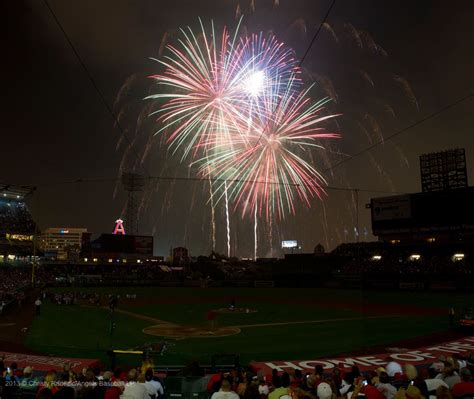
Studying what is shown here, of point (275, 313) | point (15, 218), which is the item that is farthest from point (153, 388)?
point (15, 218)

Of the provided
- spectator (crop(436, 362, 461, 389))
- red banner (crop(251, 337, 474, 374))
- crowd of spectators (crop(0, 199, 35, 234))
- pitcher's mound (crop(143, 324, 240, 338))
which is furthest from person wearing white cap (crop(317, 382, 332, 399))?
crowd of spectators (crop(0, 199, 35, 234))

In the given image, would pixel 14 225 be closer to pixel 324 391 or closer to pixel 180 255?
pixel 180 255

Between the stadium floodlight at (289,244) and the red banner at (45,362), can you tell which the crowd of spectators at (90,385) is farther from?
the stadium floodlight at (289,244)

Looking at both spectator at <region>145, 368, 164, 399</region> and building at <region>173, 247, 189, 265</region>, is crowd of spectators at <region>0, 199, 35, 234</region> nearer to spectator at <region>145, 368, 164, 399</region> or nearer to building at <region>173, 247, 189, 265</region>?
building at <region>173, 247, 189, 265</region>

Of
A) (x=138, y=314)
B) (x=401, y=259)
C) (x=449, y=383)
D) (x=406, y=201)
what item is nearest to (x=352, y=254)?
(x=401, y=259)

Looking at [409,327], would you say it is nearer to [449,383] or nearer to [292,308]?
[292,308]

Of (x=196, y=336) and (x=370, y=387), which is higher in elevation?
(x=370, y=387)
